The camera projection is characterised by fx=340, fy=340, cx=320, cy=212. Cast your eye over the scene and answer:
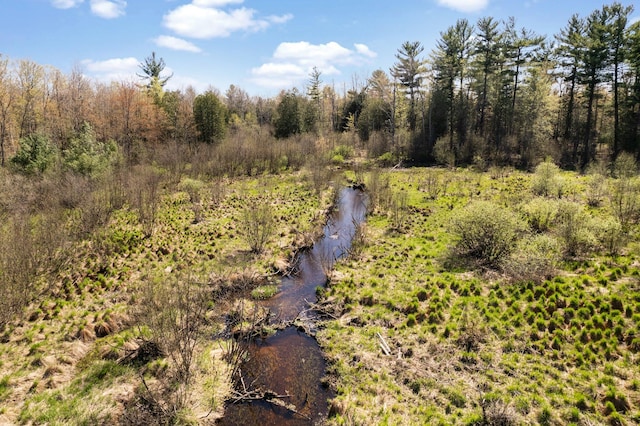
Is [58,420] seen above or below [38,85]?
below

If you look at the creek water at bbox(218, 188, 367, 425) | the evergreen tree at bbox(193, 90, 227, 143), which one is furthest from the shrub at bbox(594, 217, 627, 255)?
Answer: the evergreen tree at bbox(193, 90, 227, 143)

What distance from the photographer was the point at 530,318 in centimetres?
845

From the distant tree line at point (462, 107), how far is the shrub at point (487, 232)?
2343 centimetres

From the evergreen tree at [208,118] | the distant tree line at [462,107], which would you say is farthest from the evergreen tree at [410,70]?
the evergreen tree at [208,118]

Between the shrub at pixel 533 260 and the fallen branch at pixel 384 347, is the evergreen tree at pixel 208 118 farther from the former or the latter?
the fallen branch at pixel 384 347

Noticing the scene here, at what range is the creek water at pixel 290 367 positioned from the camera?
22.3 ft

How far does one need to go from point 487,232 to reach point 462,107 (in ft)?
110

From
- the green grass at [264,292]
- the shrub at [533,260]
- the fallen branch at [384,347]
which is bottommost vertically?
the fallen branch at [384,347]

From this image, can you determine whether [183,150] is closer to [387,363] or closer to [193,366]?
[193,366]

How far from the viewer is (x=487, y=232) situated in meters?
Answer: 11.8

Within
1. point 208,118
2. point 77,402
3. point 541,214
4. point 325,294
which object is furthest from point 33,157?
point 541,214

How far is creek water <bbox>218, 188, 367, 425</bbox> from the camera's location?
679cm

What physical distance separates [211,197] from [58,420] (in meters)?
16.9

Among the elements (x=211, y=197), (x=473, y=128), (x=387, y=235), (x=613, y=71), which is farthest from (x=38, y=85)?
(x=613, y=71)
